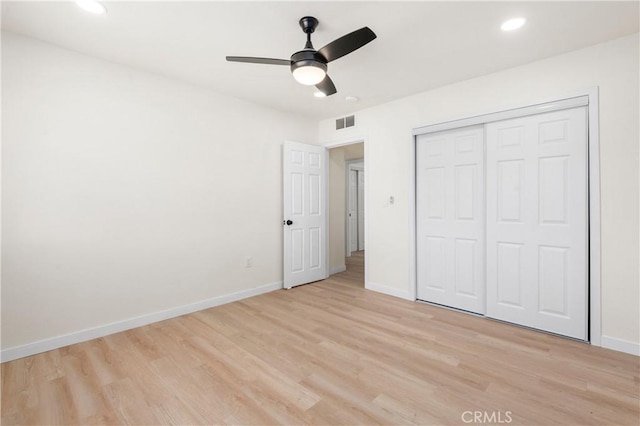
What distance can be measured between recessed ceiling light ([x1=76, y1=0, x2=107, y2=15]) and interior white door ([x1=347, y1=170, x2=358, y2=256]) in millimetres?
5852

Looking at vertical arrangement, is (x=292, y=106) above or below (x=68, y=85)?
above

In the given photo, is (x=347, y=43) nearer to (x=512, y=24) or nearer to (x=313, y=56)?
(x=313, y=56)

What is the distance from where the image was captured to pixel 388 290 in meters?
4.03

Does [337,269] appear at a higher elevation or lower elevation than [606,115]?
lower

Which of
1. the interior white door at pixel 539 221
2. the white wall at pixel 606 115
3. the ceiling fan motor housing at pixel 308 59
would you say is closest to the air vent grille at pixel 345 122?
the white wall at pixel 606 115

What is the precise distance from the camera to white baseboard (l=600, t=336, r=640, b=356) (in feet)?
7.84

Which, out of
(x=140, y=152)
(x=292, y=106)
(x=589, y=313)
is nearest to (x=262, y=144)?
(x=292, y=106)

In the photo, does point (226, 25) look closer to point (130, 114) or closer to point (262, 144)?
point (130, 114)

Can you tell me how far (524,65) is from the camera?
2.92 metres

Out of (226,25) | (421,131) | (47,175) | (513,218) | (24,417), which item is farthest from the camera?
(421,131)

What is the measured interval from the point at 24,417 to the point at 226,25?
9.58 feet
